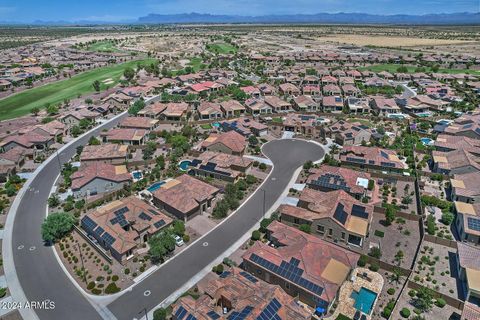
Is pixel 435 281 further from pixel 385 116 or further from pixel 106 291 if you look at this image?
pixel 385 116

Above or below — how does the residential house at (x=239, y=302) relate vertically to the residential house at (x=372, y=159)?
below

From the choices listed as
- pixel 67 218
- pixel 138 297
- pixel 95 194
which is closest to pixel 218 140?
pixel 95 194

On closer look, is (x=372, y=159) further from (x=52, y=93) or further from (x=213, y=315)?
(x=52, y=93)

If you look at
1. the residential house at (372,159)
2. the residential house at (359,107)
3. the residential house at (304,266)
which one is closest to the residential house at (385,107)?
the residential house at (359,107)

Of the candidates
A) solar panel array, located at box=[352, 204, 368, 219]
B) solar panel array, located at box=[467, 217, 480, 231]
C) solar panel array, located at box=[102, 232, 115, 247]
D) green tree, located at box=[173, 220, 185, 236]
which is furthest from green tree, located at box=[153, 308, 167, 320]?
solar panel array, located at box=[467, 217, 480, 231]

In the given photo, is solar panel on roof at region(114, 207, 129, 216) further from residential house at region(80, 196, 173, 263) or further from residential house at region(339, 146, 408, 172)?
residential house at region(339, 146, 408, 172)

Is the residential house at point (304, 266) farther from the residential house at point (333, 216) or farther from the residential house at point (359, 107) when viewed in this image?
the residential house at point (359, 107)

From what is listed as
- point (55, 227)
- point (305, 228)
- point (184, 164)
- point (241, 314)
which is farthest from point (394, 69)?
point (55, 227)
